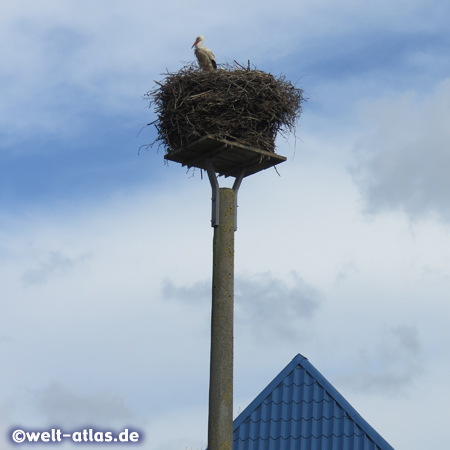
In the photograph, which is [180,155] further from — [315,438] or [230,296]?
[315,438]

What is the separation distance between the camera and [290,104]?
7684mm

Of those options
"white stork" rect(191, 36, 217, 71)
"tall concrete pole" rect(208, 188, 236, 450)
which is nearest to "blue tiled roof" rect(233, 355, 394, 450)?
"tall concrete pole" rect(208, 188, 236, 450)

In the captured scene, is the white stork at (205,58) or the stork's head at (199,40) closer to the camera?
the white stork at (205,58)

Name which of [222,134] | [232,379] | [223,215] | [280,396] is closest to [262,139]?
[222,134]

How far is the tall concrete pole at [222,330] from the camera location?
18.9 feet

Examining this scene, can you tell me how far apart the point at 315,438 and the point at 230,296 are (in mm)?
2116

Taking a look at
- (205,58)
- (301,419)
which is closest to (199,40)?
(205,58)

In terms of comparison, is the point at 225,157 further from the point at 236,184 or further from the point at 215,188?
the point at 215,188

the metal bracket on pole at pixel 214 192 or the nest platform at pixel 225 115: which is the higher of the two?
the nest platform at pixel 225 115

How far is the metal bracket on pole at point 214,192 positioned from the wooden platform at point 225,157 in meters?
0.09

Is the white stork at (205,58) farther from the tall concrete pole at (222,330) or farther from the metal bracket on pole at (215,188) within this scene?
the tall concrete pole at (222,330)

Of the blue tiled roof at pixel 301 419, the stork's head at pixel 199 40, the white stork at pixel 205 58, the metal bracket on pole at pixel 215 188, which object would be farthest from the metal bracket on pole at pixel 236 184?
the stork's head at pixel 199 40

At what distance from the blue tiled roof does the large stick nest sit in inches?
100

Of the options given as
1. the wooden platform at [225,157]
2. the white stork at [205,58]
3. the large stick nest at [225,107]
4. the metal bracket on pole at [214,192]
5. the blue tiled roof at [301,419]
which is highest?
the white stork at [205,58]
